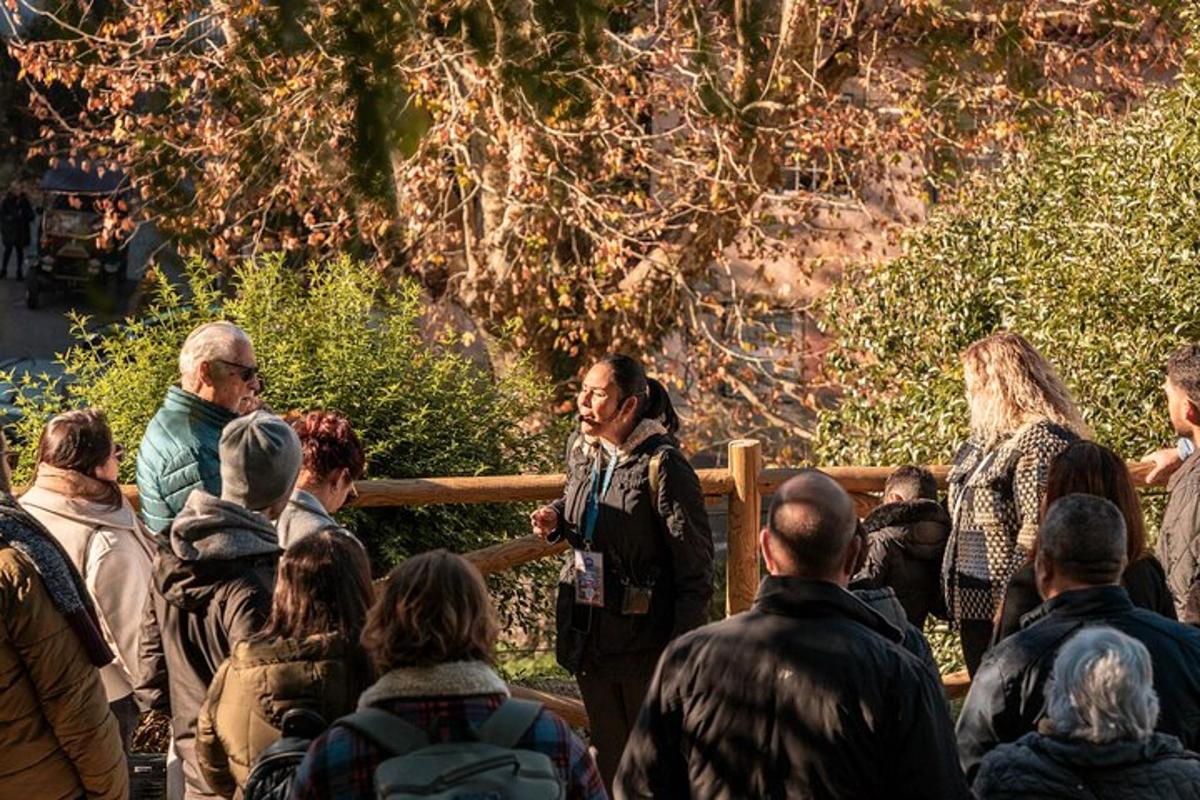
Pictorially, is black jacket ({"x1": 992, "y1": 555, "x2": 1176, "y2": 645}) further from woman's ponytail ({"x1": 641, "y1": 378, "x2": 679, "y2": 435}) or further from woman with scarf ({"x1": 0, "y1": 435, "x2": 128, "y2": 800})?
woman with scarf ({"x1": 0, "y1": 435, "x2": 128, "y2": 800})

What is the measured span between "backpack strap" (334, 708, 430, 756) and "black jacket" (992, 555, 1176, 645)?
2143 millimetres

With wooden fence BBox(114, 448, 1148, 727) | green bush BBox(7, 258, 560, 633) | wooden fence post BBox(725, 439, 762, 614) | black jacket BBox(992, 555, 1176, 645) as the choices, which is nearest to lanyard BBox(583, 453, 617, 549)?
wooden fence BBox(114, 448, 1148, 727)

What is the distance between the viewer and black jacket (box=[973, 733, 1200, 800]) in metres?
3.86

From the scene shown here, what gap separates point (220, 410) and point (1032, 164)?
738cm

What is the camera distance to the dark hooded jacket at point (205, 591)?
4746 millimetres

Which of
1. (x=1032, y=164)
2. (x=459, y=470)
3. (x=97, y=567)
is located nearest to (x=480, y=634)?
(x=97, y=567)

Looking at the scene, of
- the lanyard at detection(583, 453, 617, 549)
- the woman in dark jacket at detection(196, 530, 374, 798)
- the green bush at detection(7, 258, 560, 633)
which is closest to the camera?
the woman in dark jacket at detection(196, 530, 374, 798)

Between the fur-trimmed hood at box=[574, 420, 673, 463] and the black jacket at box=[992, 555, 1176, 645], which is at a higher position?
the fur-trimmed hood at box=[574, 420, 673, 463]

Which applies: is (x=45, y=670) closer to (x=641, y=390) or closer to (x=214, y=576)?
(x=214, y=576)

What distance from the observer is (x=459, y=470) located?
8.66 m

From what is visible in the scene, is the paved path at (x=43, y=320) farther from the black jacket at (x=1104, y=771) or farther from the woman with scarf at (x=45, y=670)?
the black jacket at (x=1104, y=771)

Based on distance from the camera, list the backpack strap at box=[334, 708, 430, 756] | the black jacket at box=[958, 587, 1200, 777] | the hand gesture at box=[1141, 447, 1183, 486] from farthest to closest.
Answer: the hand gesture at box=[1141, 447, 1183, 486]
the black jacket at box=[958, 587, 1200, 777]
the backpack strap at box=[334, 708, 430, 756]

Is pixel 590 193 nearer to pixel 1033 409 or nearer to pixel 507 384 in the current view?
pixel 507 384

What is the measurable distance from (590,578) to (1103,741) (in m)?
2.76
